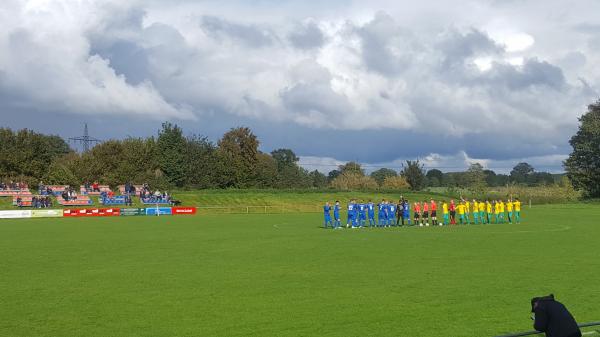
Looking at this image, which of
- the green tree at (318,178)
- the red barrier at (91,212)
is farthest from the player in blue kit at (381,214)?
the green tree at (318,178)

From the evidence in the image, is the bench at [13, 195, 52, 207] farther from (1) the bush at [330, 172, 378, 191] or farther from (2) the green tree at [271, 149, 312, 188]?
(1) the bush at [330, 172, 378, 191]

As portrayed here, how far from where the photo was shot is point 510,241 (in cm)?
2694

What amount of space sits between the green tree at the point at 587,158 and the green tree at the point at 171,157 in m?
59.5

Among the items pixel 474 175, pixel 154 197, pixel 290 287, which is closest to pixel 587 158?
pixel 474 175

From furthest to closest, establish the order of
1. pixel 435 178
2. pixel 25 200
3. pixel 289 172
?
pixel 435 178 → pixel 289 172 → pixel 25 200

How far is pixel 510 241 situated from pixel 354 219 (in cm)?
1432

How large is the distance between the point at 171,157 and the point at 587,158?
6319 centimetres

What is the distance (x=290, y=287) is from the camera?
14.7 metres

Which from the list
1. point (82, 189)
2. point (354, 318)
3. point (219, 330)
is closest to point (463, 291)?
point (354, 318)

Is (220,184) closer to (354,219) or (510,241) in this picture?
(354,219)

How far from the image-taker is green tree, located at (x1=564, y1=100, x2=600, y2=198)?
91875 millimetres

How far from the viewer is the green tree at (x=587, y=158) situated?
91.9 m

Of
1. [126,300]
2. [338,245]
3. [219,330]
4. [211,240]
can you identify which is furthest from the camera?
[211,240]

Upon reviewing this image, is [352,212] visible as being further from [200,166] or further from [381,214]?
[200,166]
